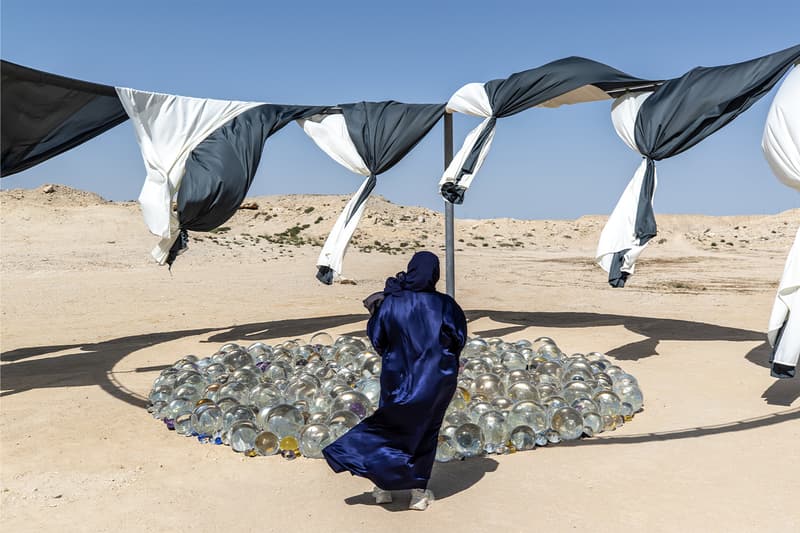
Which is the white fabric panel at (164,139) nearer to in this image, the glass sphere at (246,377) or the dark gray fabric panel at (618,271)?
the glass sphere at (246,377)

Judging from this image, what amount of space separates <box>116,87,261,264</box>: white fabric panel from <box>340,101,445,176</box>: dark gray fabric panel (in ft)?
5.43

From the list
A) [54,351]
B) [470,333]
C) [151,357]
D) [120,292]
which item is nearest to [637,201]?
[470,333]

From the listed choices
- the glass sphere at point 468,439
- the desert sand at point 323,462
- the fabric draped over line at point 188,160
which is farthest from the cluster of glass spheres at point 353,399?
the fabric draped over line at point 188,160

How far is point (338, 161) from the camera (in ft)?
31.5

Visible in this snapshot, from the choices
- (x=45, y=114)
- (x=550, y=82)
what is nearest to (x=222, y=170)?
(x=45, y=114)

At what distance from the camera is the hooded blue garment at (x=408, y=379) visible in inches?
165

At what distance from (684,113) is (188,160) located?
192 inches

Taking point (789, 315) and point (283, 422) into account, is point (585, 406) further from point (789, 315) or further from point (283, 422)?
point (283, 422)

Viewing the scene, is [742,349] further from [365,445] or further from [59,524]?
[59,524]

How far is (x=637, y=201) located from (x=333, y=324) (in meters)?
5.16

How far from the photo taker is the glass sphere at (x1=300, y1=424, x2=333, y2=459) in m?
5.04

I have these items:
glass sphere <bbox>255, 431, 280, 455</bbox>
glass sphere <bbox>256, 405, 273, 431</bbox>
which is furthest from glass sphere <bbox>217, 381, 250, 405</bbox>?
glass sphere <bbox>255, 431, 280, 455</bbox>

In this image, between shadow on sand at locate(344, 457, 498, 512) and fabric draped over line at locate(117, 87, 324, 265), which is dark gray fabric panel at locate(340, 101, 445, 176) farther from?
shadow on sand at locate(344, 457, 498, 512)

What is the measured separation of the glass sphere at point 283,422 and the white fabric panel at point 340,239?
12.6ft
